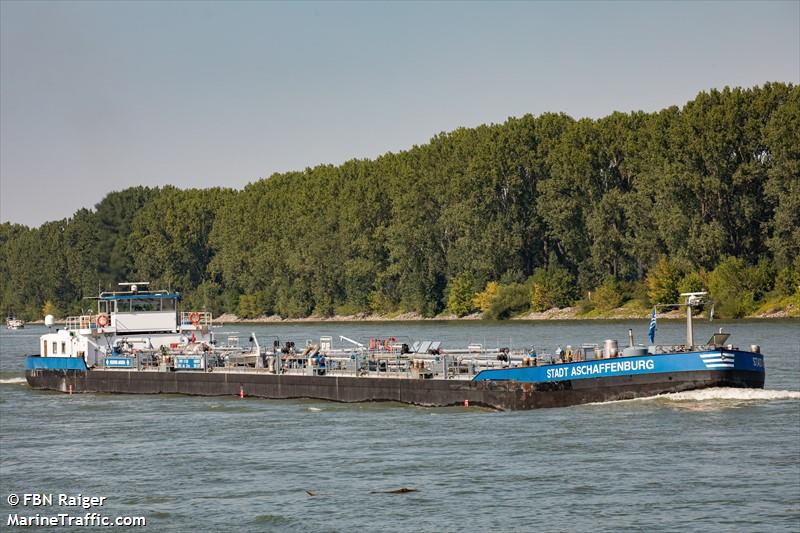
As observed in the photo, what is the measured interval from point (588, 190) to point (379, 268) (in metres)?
41.1

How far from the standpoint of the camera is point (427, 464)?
4153cm

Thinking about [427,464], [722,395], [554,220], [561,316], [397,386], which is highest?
[554,220]

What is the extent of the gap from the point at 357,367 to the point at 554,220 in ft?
282

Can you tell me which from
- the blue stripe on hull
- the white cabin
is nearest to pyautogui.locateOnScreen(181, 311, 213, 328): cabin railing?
the white cabin

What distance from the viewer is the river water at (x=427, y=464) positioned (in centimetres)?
3431

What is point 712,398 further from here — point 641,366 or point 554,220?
point 554,220

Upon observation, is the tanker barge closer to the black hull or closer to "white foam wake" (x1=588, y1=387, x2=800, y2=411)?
the black hull

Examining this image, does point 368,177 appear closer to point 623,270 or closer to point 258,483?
point 623,270

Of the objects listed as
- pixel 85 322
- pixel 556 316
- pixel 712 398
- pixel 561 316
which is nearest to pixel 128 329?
pixel 85 322

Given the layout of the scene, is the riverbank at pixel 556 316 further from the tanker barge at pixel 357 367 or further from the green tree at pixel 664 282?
the tanker barge at pixel 357 367

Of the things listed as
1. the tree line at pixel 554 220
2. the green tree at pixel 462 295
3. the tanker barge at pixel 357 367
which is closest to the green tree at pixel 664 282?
the tree line at pixel 554 220

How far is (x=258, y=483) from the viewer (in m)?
39.6

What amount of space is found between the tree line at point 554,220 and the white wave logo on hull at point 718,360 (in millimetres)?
71505

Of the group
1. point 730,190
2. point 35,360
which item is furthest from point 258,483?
point 730,190
